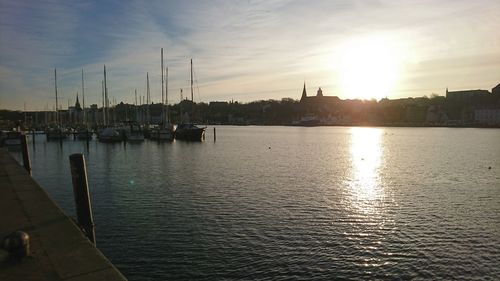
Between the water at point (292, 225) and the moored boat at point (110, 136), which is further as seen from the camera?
the moored boat at point (110, 136)

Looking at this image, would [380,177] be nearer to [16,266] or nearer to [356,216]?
[356,216]

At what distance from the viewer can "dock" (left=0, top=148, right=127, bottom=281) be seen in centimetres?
734

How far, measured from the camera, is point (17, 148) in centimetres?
6644

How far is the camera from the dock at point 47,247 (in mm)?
7340

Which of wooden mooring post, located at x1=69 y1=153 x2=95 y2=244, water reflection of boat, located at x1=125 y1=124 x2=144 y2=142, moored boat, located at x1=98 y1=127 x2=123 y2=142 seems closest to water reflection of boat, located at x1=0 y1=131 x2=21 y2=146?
moored boat, located at x1=98 y1=127 x2=123 y2=142

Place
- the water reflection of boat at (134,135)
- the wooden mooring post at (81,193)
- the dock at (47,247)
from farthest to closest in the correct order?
the water reflection of boat at (134,135)
the wooden mooring post at (81,193)
the dock at (47,247)

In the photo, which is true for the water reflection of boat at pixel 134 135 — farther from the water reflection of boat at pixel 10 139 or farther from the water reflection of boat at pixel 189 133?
the water reflection of boat at pixel 10 139

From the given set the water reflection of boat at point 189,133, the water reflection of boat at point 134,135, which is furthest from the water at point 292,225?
the water reflection of boat at point 189,133

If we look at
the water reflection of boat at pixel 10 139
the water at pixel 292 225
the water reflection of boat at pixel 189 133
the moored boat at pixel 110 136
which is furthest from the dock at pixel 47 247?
the water reflection of boat at pixel 189 133

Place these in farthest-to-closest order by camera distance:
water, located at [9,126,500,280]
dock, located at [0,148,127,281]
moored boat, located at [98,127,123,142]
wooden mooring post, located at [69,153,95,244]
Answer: moored boat, located at [98,127,123,142], water, located at [9,126,500,280], wooden mooring post, located at [69,153,95,244], dock, located at [0,148,127,281]

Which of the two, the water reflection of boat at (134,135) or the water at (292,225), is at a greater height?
the water reflection of boat at (134,135)

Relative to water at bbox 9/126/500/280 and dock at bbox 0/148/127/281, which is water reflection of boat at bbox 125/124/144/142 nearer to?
water at bbox 9/126/500/280

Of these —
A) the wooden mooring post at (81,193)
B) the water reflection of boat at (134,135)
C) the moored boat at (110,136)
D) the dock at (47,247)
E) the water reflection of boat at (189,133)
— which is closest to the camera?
the dock at (47,247)

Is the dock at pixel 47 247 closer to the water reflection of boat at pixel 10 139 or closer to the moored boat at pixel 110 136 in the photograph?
the water reflection of boat at pixel 10 139
